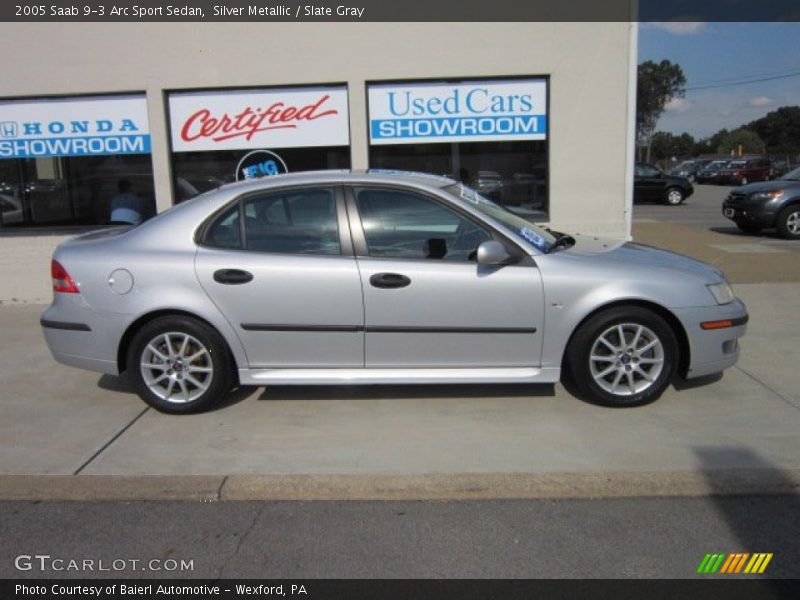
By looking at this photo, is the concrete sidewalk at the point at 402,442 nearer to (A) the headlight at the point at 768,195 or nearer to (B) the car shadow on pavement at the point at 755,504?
(B) the car shadow on pavement at the point at 755,504

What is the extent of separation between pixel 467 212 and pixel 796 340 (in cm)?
362

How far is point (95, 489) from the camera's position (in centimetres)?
388

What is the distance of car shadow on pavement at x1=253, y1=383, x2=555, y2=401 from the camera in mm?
5152

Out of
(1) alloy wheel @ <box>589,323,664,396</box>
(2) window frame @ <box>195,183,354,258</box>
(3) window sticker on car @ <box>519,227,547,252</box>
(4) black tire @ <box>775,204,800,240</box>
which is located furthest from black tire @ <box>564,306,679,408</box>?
(4) black tire @ <box>775,204,800,240</box>

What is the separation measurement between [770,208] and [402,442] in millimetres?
12951

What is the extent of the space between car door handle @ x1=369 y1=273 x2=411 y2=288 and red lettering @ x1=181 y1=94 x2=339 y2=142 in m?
4.25

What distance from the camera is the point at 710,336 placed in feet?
15.5

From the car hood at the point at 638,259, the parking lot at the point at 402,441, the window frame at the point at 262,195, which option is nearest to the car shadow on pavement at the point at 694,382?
the parking lot at the point at 402,441

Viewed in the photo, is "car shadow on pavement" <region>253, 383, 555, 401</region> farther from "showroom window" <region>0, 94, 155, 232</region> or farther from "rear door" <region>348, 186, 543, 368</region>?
"showroom window" <region>0, 94, 155, 232</region>

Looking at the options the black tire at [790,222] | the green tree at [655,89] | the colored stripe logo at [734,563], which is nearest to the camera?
the colored stripe logo at [734,563]

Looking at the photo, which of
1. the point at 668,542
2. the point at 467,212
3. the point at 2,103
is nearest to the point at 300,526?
the point at 668,542

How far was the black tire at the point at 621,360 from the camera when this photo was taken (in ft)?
15.2

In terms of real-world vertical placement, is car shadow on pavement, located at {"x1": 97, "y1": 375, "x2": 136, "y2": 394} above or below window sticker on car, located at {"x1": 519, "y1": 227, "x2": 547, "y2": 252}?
below

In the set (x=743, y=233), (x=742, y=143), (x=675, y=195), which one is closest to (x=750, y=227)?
(x=743, y=233)
